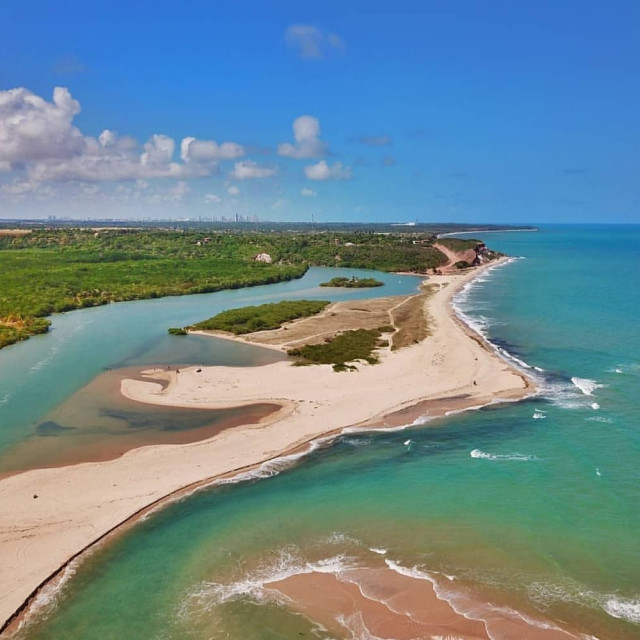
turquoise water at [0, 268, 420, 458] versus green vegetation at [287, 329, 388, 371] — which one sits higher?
green vegetation at [287, 329, 388, 371]

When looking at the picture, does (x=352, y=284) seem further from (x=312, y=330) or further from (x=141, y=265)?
(x=141, y=265)

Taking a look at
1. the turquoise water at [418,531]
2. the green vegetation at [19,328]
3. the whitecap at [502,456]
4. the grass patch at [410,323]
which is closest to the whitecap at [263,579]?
the turquoise water at [418,531]

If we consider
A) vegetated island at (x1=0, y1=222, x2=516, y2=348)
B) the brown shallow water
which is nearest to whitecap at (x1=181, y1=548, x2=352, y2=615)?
the brown shallow water

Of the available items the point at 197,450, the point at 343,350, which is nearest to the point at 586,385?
the point at 343,350

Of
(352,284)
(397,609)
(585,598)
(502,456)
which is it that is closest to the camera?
(397,609)

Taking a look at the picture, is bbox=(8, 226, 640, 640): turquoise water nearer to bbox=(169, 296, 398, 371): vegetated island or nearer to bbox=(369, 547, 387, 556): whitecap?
bbox=(369, 547, 387, 556): whitecap

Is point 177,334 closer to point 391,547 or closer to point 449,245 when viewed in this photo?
point 391,547
